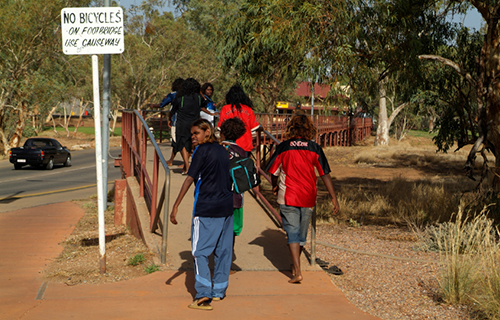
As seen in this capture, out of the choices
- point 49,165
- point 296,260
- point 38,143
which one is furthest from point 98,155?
point 38,143

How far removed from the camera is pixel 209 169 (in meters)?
4.80

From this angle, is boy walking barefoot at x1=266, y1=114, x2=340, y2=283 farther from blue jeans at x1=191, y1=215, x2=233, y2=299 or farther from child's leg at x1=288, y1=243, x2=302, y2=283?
blue jeans at x1=191, y1=215, x2=233, y2=299

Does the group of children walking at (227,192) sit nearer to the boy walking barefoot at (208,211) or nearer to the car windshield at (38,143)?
the boy walking barefoot at (208,211)

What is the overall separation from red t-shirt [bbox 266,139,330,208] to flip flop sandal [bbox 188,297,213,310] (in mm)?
1289

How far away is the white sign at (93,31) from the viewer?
564cm

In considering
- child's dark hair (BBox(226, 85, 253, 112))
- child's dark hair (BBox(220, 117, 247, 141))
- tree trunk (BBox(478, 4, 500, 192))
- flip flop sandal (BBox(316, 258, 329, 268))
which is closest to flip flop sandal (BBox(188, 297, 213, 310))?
child's dark hair (BBox(220, 117, 247, 141))

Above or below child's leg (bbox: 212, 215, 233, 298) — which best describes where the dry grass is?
below

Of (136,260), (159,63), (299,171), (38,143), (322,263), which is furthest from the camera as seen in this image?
(159,63)

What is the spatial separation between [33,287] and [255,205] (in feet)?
12.3

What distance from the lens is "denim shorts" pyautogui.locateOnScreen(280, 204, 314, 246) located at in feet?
17.9

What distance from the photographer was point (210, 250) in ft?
15.8

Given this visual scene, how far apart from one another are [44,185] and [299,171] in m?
16.2

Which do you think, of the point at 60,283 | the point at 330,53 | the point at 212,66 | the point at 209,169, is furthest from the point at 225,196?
the point at 212,66

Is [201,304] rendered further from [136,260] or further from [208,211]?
[136,260]
